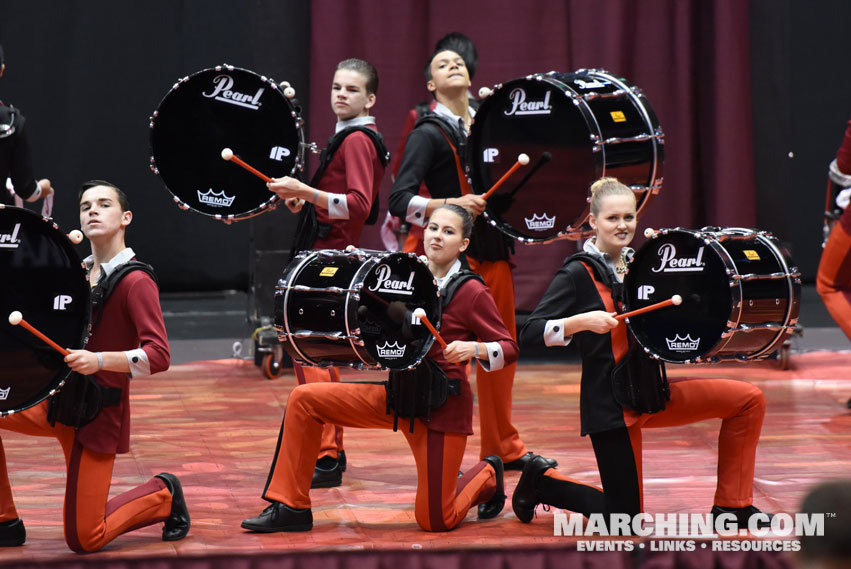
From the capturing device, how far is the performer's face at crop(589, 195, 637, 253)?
12.6 feet

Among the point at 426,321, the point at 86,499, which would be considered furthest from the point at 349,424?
the point at 86,499

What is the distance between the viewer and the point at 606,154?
13.7 feet

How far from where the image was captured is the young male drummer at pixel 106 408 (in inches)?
145

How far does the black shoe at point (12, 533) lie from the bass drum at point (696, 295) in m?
2.00

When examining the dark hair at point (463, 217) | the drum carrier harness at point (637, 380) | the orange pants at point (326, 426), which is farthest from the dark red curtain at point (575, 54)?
the drum carrier harness at point (637, 380)

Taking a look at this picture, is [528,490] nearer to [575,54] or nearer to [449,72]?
[449,72]

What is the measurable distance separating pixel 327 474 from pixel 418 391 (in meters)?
0.81

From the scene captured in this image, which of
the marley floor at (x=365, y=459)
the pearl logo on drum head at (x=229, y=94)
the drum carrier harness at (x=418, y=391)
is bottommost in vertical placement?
the marley floor at (x=365, y=459)

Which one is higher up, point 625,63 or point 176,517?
point 625,63

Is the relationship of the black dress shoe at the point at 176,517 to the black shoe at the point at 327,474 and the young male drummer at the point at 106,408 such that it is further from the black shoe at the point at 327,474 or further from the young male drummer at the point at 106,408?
the black shoe at the point at 327,474

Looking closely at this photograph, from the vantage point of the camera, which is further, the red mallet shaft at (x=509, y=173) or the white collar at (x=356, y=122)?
the white collar at (x=356, y=122)

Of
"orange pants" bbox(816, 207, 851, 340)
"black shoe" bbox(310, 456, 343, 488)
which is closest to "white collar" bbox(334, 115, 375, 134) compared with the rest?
"black shoe" bbox(310, 456, 343, 488)

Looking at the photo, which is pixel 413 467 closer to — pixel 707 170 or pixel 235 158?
pixel 235 158

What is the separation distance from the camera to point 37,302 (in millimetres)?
3568
